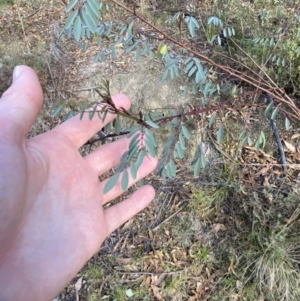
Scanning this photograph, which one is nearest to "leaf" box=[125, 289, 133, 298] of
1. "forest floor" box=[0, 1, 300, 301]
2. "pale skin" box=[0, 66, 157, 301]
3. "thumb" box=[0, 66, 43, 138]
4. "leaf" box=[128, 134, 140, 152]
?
"forest floor" box=[0, 1, 300, 301]

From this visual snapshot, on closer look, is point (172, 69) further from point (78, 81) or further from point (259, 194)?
point (78, 81)

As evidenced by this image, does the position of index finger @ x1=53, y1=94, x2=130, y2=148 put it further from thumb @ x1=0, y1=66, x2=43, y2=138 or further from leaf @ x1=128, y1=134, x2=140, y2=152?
leaf @ x1=128, y1=134, x2=140, y2=152

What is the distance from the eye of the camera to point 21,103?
1.31 meters

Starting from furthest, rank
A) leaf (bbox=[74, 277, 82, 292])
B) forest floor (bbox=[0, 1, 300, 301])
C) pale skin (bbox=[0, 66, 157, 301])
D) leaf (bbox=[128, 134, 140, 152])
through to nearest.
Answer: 1. leaf (bbox=[74, 277, 82, 292])
2. forest floor (bbox=[0, 1, 300, 301])
3. pale skin (bbox=[0, 66, 157, 301])
4. leaf (bbox=[128, 134, 140, 152])

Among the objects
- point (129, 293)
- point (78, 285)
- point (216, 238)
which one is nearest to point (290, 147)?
point (216, 238)

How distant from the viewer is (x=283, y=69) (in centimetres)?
222

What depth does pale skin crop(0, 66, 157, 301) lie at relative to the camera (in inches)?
49.5

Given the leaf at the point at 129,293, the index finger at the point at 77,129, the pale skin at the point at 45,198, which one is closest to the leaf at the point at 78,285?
the leaf at the point at 129,293

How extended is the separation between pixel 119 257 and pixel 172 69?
943 millimetres

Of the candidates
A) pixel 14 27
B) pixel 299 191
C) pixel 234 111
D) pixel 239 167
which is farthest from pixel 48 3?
pixel 299 191

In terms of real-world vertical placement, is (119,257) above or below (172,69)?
below

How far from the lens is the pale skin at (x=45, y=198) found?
1257 millimetres

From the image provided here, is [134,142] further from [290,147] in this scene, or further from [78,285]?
[290,147]

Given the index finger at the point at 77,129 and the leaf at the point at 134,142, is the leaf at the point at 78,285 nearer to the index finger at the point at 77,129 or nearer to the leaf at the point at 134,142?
the index finger at the point at 77,129
